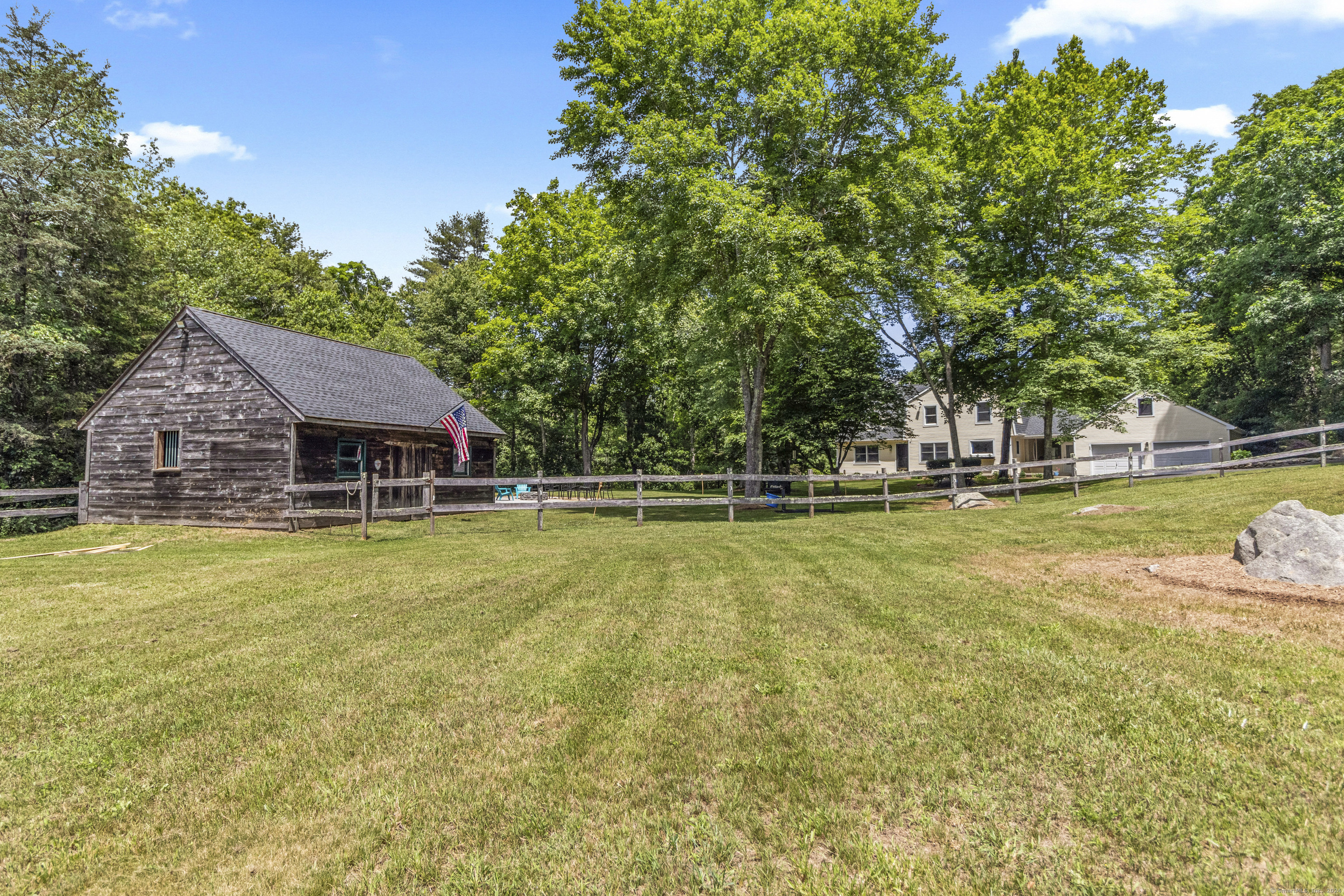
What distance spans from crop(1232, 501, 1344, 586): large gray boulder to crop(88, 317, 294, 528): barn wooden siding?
21781 millimetres

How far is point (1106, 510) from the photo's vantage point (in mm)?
14656

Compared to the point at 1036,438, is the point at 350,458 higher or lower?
lower

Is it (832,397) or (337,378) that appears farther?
(832,397)

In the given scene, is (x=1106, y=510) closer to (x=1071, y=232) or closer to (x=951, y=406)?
(x=951, y=406)

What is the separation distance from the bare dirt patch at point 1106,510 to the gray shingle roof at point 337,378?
69.6 ft

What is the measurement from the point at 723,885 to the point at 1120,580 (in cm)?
761

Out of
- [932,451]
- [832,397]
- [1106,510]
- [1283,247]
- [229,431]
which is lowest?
[1106,510]

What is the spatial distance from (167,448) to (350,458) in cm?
600

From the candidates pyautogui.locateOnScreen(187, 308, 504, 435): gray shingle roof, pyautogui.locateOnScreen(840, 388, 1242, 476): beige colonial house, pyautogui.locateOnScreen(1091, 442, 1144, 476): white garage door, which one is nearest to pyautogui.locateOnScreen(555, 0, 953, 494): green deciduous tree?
pyautogui.locateOnScreen(187, 308, 504, 435): gray shingle roof

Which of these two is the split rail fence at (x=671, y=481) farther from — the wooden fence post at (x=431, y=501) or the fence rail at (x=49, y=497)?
the fence rail at (x=49, y=497)

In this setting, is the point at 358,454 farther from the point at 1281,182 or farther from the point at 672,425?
the point at 1281,182

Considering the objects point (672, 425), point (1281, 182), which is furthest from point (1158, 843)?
point (672, 425)

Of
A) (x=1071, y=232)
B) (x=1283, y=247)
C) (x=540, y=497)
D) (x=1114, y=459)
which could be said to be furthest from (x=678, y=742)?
(x=1114, y=459)

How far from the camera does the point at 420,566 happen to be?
10.4 meters
